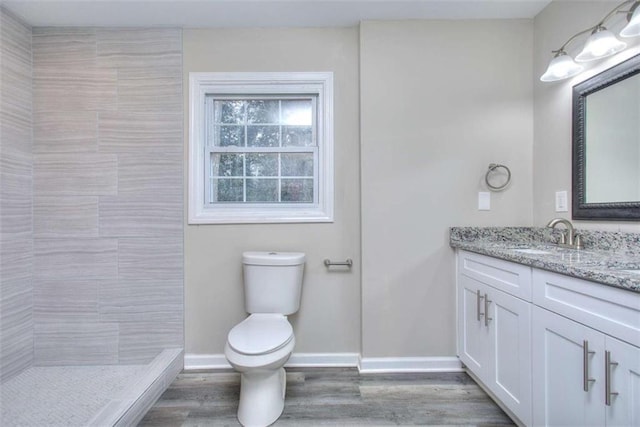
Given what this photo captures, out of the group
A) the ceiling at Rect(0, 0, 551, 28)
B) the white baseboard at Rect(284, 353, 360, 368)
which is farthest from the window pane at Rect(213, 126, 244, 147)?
the white baseboard at Rect(284, 353, 360, 368)

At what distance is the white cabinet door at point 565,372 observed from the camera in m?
0.92

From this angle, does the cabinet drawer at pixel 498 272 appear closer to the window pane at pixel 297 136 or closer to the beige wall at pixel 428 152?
the beige wall at pixel 428 152

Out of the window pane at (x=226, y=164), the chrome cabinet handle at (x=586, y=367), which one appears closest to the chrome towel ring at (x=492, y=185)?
the chrome cabinet handle at (x=586, y=367)

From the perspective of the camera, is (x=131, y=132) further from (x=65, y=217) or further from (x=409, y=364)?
(x=409, y=364)

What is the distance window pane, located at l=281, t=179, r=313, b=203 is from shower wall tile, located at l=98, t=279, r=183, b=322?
93 cm

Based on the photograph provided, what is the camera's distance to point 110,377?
177 centimetres

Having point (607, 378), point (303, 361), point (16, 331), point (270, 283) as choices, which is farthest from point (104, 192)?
point (607, 378)

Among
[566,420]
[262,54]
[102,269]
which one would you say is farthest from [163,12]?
[566,420]

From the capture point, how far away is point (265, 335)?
142 centimetres

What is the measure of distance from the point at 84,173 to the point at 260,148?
1.16m

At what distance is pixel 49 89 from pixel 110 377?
1892 mm

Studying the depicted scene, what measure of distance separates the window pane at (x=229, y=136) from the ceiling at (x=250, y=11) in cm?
65

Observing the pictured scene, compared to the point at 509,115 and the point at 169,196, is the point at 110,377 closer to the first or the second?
the point at 169,196

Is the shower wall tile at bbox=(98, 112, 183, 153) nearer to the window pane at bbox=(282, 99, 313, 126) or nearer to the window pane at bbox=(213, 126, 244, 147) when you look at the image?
the window pane at bbox=(213, 126, 244, 147)
